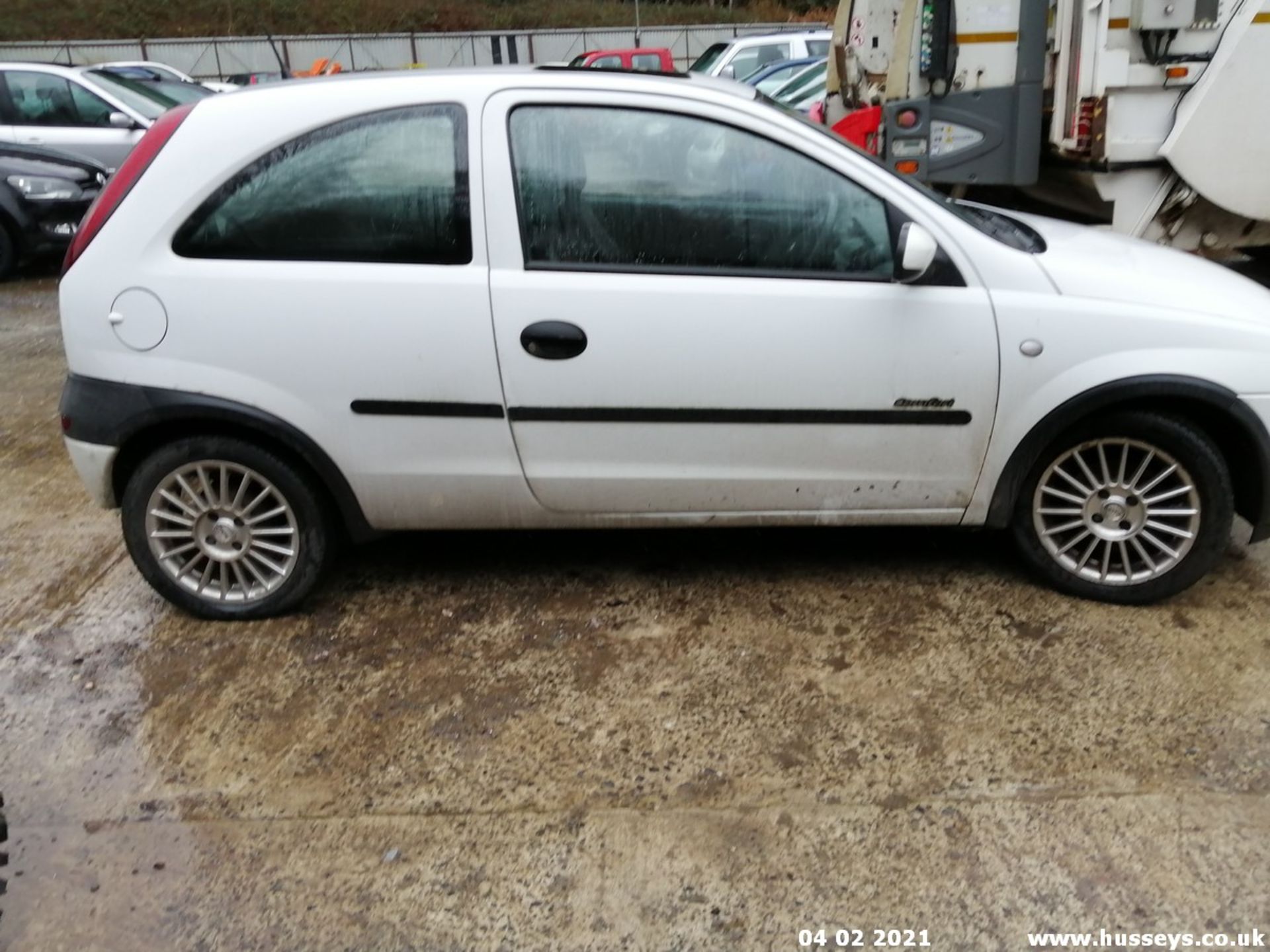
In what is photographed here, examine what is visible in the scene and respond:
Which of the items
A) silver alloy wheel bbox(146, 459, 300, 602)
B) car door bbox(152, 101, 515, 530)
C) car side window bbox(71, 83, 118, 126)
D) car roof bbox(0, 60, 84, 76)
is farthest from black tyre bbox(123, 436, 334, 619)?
car roof bbox(0, 60, 84, 76)

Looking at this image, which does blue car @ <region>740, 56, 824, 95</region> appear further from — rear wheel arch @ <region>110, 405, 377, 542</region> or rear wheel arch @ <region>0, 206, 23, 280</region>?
rear wheel arch @ <region>110, 405, 377, 542</region>

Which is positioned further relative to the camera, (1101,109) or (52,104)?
(52,104)

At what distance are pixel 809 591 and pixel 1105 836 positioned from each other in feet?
4.44

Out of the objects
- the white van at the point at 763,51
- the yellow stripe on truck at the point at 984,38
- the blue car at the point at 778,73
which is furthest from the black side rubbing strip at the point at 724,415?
the white van at the point at 763,51

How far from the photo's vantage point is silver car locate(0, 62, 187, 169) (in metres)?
10.5

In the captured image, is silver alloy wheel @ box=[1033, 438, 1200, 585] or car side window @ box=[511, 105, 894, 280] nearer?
car side window @ box=[511, 105, 894, 280]

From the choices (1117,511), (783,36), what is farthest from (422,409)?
(783,36)

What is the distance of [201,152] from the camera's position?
3.31 meters

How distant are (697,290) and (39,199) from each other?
8077mm

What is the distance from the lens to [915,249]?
3160mm

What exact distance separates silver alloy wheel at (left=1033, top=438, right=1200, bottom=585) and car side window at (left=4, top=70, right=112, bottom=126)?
10133 mm

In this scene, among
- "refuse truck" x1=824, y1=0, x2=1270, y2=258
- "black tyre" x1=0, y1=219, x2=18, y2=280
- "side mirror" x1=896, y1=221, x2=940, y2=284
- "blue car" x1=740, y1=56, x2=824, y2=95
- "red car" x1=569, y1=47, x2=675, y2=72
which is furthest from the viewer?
"red car" x1=569, y1=47, x2=675, y2=72

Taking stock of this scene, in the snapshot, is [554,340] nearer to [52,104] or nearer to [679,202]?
[679,202]

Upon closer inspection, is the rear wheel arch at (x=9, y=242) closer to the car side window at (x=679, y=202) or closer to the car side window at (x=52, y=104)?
the car side window at (x=52, y=104)
